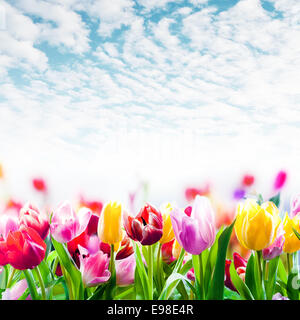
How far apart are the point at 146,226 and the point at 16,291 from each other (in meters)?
0.25

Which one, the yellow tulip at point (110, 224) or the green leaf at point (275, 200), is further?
the green leaf at point (275, 200)

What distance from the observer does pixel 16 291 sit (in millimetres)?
746

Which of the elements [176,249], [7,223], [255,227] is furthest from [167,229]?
[7,223]

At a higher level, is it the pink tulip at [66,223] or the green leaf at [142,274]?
the pink tulip at [66,223]

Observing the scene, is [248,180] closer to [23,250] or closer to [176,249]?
[176,249]

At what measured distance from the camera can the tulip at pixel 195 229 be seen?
669 mm

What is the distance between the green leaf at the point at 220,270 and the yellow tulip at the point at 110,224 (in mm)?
156

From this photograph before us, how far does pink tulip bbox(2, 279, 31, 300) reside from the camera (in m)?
0.74

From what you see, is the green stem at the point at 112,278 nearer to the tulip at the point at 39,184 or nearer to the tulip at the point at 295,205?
the tulip at the point at 39,184

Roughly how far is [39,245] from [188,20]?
45cm

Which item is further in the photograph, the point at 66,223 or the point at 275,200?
the point at 275,200

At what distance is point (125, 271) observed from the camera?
0.73 meters

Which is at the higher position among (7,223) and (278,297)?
(7,223)

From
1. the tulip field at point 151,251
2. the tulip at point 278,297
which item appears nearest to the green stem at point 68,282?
the tulip field at point 151,251
